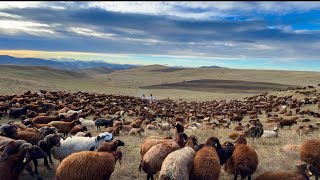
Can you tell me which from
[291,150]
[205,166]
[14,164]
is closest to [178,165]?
[205,166]

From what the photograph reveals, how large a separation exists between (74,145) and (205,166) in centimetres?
504

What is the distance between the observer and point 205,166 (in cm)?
845

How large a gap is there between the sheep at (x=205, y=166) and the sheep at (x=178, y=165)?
182 millimetres

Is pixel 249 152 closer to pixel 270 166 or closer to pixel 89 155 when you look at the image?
pixel 270 166

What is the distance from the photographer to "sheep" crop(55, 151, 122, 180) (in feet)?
26.5

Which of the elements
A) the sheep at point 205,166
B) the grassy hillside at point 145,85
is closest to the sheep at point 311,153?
the sheep at point 205,166

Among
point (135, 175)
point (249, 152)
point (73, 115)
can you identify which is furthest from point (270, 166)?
point (73, 115)

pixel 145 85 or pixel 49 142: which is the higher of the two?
pixel 49 142

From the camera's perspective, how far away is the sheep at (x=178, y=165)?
7895mm

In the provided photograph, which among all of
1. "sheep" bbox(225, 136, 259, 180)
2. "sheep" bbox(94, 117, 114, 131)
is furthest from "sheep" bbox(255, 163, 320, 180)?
"sheep" bbox(94, 117, 114, 131)

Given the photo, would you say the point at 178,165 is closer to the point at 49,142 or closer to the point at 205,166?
the point at 205,166

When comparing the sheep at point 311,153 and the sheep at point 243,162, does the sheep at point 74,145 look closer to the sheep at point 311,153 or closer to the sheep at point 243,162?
the sheep at point 243,162

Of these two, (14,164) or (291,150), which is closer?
(14,164)

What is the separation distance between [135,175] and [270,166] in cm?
469
